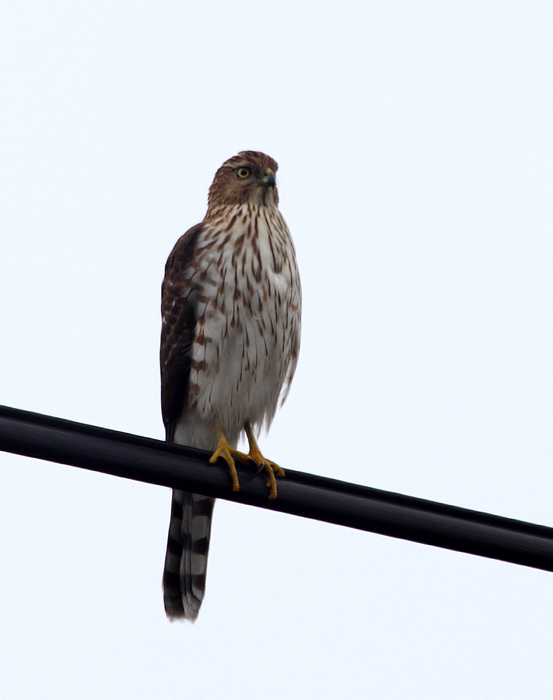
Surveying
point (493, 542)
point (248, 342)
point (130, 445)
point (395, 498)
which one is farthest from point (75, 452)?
point (248, 342)

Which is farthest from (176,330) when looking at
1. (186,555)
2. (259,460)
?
(186,555)

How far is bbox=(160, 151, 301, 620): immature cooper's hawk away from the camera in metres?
4.48

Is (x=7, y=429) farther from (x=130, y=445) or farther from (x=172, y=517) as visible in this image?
(x=172, y=517)

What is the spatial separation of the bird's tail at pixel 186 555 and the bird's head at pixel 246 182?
5.84 ft

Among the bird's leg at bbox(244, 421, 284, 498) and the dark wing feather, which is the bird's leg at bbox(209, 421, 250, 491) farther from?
the dark wing feather

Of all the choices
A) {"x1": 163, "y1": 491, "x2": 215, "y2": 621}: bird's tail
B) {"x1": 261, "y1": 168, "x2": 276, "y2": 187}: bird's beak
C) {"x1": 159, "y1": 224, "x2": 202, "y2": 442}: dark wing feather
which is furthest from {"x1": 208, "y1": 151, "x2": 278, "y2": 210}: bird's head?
{"x1": 163, "y1": 491, "x2": 215, "y2": 621}: bird's tail

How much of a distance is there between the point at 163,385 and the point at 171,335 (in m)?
0.30

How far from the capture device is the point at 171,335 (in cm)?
468

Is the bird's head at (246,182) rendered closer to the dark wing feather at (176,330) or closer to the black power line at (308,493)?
the dark wing feather at (176,330)

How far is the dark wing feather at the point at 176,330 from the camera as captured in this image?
461cm

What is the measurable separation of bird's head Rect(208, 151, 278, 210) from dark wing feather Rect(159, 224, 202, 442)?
454 millimetres

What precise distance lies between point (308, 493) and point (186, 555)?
2.36 m

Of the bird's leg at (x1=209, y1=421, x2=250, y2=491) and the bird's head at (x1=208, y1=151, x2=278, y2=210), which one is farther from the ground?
the bird's head at (x1=208, y1=151, x2=278, y2=210)

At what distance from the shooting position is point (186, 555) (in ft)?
16.6
